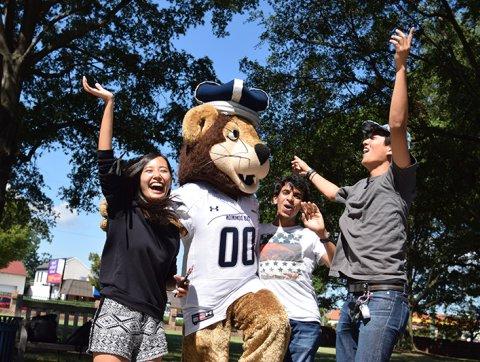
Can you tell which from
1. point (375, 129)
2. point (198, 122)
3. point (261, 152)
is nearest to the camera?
point (375, 129)

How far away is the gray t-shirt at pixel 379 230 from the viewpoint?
133 inches

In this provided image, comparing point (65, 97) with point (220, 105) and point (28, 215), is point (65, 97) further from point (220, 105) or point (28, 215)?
point (220, 105)

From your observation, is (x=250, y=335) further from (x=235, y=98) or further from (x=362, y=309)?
(x=235, y=98)

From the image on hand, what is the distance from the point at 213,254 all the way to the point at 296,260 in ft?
2.70

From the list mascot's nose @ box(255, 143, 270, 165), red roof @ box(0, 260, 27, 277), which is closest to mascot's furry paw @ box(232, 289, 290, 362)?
mascot's nose @ box(255, 143, 270, 165)

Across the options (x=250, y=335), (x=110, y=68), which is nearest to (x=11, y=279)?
(x=110, y=68)

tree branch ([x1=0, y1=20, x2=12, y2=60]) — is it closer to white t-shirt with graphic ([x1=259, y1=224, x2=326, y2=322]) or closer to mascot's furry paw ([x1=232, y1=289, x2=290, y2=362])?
white t-shirt with graphic ([x1=259, y1=224, x2=326, y2=322])

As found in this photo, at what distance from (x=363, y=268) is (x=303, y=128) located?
941cm

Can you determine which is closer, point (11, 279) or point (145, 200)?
point (145, 200)

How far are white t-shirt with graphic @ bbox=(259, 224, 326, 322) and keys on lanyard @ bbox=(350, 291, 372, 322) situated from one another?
838 mm

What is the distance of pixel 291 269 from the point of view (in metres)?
4.34

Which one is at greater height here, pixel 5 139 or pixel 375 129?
pixel 5 139

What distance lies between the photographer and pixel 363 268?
3422mm

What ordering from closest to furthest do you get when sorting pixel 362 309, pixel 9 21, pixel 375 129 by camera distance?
pixel 362 309, pixel 375 129, pixel 9 21
